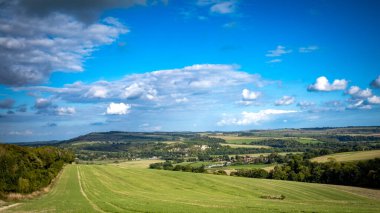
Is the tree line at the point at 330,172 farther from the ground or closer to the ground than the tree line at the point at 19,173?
closer to the ground

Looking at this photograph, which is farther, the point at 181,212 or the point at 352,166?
the point at 352,166

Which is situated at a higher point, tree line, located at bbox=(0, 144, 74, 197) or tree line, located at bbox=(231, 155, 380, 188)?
tree line, located at bbox=(0, 144, 74, 197)

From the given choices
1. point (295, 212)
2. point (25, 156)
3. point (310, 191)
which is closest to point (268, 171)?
point (310, 191)

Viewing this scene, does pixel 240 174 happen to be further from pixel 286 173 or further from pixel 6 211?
pixel 6 211

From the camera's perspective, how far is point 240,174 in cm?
12775

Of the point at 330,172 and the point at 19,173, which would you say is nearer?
the point at 19,173

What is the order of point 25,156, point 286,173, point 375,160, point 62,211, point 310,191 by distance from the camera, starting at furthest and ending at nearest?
point 286,173 → point 375,160 → point 310,191 → point 25,156 → point 62,211

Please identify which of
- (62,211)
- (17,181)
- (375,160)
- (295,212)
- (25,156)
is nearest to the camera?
(295,212)

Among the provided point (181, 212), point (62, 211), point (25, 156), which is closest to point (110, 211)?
point (62, 211)

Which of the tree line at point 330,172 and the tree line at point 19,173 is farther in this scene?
the tree line at point 330,172

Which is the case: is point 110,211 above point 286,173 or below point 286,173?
above

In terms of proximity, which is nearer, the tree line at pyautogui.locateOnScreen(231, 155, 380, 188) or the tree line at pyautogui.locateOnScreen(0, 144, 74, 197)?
the tree line at pyautogui.locateOnScreen(0, 144, 74, 197)

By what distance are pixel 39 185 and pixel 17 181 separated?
5.78 m

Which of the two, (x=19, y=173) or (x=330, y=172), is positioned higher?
(x=19, y=173)
